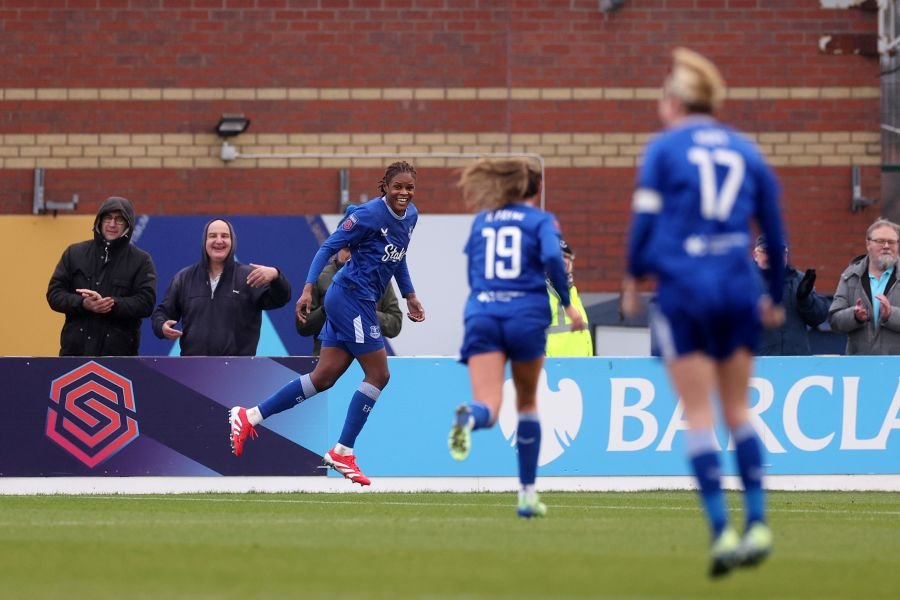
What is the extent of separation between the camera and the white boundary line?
43.2 feet

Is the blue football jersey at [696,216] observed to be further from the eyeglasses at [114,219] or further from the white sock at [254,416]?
the eyeglasses at [114,219]

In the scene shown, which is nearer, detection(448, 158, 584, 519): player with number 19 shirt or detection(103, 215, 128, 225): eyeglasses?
detection(448, 158, 584, 519): player with number 19 shirt

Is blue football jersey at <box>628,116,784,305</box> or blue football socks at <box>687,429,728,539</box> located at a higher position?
blue football jersey at <box>628,116,784,305</box>

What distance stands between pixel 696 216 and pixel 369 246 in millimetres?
5882

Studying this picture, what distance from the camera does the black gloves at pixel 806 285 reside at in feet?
45.7

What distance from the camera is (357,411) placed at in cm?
1209

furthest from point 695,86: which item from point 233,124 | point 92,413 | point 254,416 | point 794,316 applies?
point 233,124

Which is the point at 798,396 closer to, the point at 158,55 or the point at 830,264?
the point at 830,264

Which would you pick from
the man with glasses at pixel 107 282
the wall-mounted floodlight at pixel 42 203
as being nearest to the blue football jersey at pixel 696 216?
the man with glasses at pixel 107 282

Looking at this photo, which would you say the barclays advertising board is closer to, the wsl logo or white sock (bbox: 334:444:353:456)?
the wsl logo

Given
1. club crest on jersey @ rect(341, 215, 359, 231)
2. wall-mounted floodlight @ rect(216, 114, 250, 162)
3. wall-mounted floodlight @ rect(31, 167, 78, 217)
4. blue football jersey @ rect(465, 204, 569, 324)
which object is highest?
wall-mounted floodlight @ rect(216, 114, 250, 162)

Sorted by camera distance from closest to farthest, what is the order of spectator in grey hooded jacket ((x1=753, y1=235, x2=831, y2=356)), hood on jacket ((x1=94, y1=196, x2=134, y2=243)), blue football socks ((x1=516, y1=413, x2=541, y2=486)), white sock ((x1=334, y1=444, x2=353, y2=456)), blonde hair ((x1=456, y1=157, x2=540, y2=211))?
blonde hair ((x1=456, y1=157, x2=540, y2=211)) → blue football socks ((x1=516, y1=413, x2=541, y2=486)) → white sock ((x1=334, y1=444, x2=353, y2=456)) → hood on jacket ((x1=94, y1=196, x2=134, y2=243)) → spectator in grey hooded jacket ((x1=753, y1=235, x2=831, y2=356))

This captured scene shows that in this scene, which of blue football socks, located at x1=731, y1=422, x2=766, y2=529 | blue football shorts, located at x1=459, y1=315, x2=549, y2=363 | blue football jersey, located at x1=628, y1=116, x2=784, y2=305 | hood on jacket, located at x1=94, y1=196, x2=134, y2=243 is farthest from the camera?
hood on jacket, located at x1=94, y1=196, x2=134, y2=243

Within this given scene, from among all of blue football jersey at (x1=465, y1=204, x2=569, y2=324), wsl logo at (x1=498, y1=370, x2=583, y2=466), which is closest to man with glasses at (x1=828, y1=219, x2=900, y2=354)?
wsl logo at (x1=498, y1=370, x2=583, y2=466)
